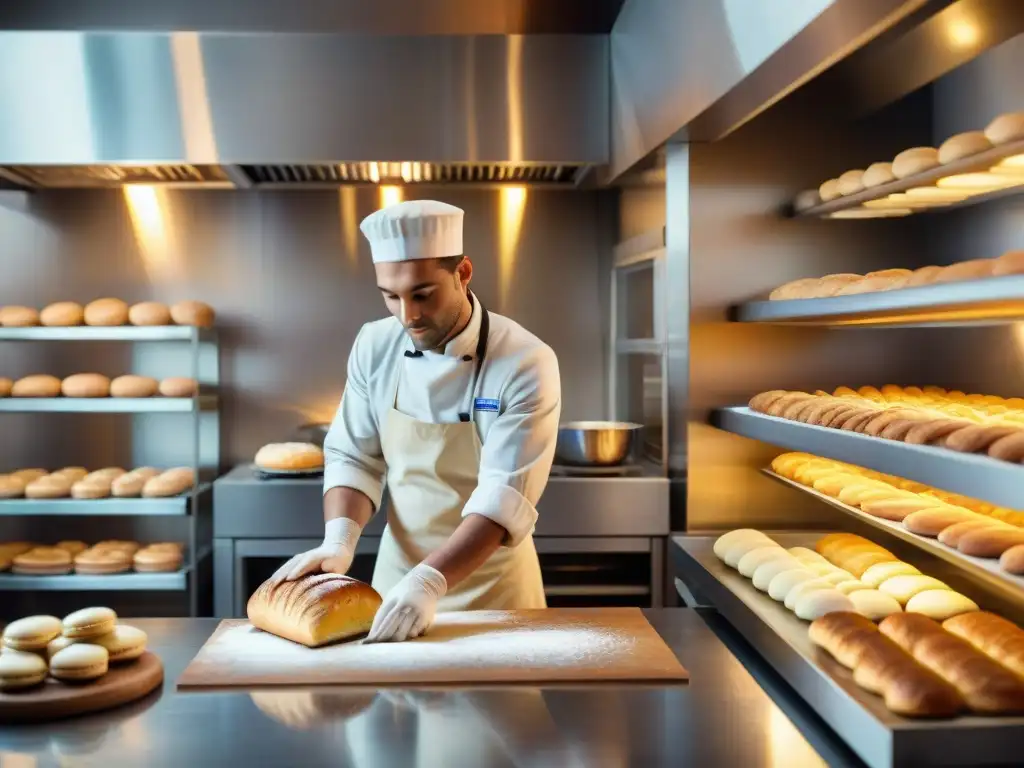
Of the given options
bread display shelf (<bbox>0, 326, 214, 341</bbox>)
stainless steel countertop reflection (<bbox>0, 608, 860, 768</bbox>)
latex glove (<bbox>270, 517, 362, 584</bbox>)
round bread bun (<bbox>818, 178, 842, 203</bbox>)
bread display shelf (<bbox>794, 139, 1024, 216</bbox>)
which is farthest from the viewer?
bread display shelf (<bbox>0, 326, 214, 341</bbox>)

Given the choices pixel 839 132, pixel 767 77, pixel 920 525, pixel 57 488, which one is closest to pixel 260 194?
pixel 57 488

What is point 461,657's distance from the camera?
1.78 meters

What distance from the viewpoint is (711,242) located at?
2.98 metres

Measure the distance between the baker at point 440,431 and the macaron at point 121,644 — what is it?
307mm

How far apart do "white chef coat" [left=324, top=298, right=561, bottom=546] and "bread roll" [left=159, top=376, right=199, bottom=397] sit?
129cm

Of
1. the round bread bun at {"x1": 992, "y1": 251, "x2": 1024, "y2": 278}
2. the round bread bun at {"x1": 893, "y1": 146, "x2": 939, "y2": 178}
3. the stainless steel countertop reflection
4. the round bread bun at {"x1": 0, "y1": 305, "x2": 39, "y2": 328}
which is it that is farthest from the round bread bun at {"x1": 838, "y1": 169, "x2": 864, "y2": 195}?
the round bread bun at {"x1": 0, "y1": 305, "x2": 39, "y2": 328}

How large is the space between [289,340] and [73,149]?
1.05 m

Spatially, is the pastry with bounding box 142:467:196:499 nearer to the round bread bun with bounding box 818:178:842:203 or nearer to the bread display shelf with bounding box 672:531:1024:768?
the bread display shelf with bounding box 672:531:1024:768

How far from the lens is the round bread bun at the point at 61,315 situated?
12.1ft

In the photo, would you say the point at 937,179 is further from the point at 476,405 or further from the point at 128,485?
the point at 128,485

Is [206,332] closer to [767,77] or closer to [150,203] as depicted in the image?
[150,203]

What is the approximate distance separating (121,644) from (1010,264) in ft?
5.04

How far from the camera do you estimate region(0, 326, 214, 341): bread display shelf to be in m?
3.57

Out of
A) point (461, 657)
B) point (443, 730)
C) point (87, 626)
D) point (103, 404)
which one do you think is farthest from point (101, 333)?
point (443, 730)
